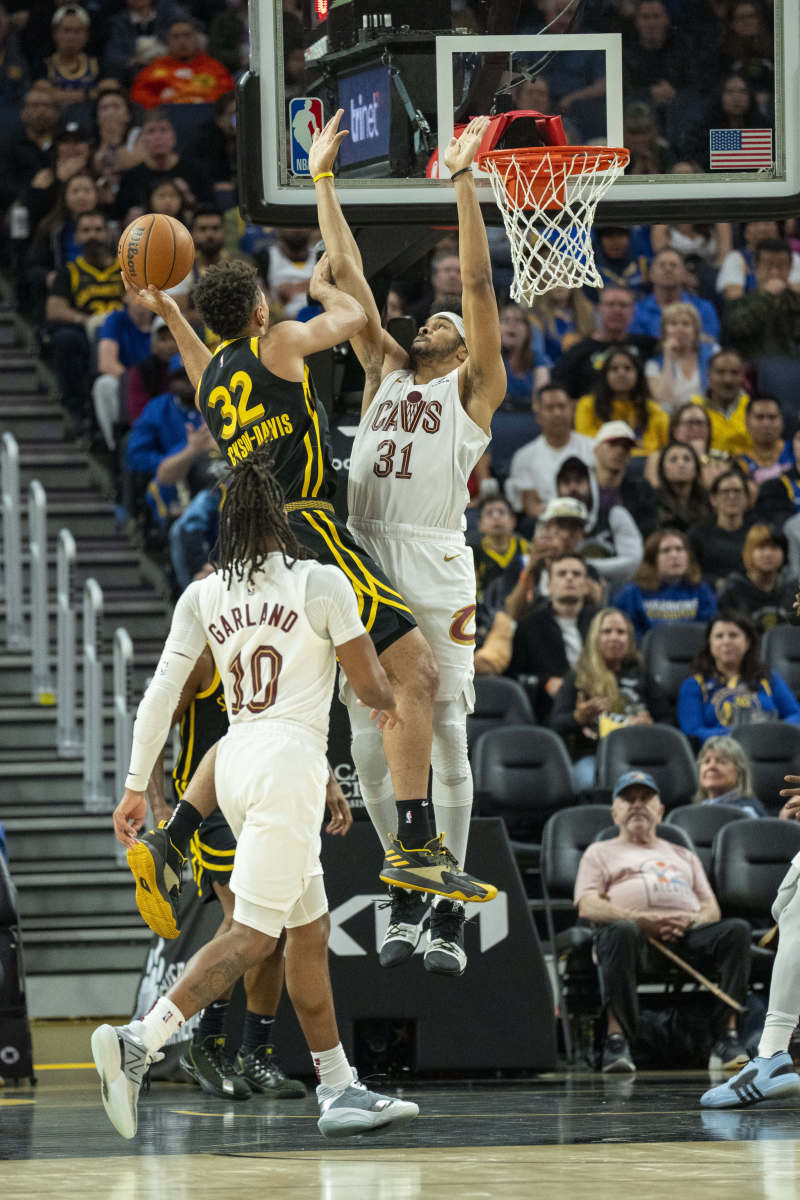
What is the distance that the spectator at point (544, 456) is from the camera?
1362 centimetres

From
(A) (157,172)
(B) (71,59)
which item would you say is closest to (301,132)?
(A) (157,172)

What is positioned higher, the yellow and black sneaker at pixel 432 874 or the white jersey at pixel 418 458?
the white jersey at pixel 418 458

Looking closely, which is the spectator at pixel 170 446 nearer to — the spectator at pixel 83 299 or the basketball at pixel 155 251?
the spectator at pixel 83 299

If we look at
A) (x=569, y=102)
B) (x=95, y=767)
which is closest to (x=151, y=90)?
(x=95, y=767)

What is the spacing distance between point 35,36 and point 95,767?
299 inches

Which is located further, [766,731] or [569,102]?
[766,731]

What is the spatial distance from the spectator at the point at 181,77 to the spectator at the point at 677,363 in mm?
4410

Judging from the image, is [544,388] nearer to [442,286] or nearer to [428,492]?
[442,286]

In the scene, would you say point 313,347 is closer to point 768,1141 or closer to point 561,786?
point 768,1141

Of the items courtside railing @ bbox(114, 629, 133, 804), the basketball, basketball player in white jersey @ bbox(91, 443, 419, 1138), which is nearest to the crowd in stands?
courtside railing @ bbox(114, 629, 133, 804)

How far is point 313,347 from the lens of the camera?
24.3ft

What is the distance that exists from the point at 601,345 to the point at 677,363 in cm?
58

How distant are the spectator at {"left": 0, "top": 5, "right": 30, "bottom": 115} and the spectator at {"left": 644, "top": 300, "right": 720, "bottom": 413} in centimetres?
579

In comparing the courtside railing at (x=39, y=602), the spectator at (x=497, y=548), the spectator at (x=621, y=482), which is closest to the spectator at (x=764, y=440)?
the spectator at (x=621, y=482)
